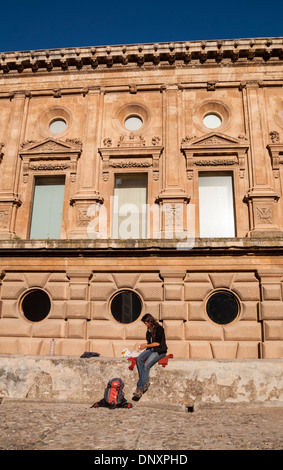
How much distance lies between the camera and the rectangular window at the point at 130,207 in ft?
49.8

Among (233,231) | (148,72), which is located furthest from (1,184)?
(233,231)

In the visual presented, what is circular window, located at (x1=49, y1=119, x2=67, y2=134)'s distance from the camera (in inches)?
665

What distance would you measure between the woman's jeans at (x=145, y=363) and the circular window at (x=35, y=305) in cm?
578

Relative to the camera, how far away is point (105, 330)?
43.4 feet

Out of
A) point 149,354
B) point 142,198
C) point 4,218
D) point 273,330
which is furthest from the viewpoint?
point 142,198

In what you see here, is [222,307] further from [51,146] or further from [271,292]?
[51,146]

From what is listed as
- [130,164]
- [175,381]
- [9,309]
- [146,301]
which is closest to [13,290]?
[9,309]

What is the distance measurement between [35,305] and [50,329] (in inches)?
44.6

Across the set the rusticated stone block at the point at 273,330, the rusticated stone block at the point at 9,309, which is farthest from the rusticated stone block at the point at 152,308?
the rusticated stone block at the point at 9,309

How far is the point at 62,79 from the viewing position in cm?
1717

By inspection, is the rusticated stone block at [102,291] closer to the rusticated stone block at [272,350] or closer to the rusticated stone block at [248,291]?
the rusticated stone block at [248,291]

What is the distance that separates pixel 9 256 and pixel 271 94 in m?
12.8
